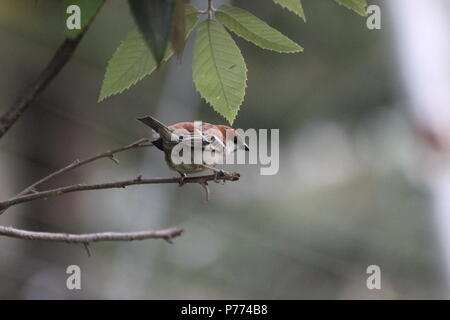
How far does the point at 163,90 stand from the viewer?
2473 millimetres

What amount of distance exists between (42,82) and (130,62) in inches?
3.4

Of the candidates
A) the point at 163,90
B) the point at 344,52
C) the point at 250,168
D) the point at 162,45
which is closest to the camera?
the point at 162,45

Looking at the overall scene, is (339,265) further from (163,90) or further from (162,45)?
(162,45)

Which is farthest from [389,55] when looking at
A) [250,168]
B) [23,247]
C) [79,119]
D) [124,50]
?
[124,50]

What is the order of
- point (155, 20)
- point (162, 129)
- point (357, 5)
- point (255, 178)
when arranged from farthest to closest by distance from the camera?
point (255, 178)
point (162, 129)
point (357, 5)
point (155, 20)

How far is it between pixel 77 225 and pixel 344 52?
6.14 feet

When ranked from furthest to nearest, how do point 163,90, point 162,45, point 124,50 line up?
1. point 163,90
2. point 124,50
3. point 162,45

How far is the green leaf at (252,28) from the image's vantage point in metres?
0.44

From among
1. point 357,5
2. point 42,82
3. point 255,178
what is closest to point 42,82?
point 42,82

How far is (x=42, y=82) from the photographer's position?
1.55ft

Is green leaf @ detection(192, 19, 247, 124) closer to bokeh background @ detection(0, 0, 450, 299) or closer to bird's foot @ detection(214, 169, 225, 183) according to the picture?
bird's foot @ detection(214, 169, 225, 183)

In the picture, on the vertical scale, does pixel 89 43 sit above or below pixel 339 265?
above

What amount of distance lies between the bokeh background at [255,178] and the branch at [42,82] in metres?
1.29

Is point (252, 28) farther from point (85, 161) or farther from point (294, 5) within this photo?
point (85, 161)
